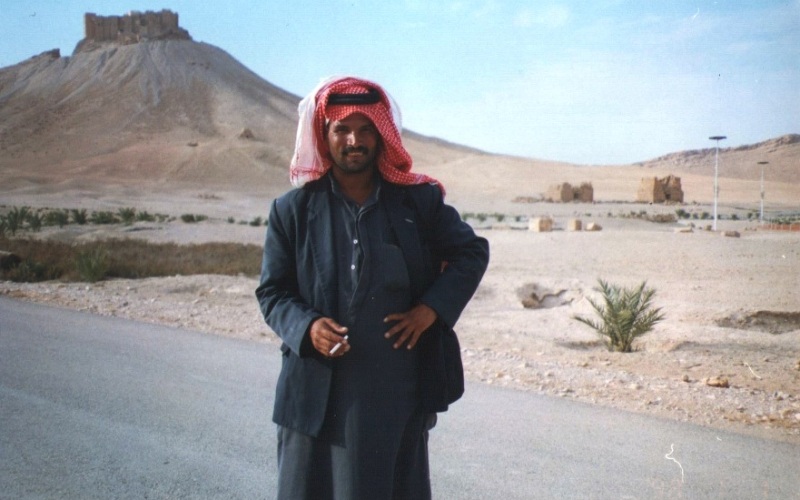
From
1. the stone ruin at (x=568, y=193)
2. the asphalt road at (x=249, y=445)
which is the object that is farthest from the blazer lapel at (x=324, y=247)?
the stone ruin at (x=568, y=193)

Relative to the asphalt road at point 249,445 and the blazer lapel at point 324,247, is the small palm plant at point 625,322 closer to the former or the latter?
the asphalt road at point 249,445

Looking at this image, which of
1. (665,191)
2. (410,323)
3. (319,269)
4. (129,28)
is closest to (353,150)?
(319,269)

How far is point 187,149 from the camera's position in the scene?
84.4 m

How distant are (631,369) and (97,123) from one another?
94.6m

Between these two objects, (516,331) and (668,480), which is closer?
(668,480)

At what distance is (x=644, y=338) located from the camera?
Result: 1100 centimetres

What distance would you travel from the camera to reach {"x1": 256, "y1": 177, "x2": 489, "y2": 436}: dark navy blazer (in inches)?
105

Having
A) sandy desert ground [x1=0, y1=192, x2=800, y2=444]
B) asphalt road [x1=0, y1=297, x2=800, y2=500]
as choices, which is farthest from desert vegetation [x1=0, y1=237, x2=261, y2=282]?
asphalt road [x1=0, y1=297, x2=800, y2=500]

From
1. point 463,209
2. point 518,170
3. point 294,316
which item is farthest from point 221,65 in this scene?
point 294,316

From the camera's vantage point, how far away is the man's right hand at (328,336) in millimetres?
2551

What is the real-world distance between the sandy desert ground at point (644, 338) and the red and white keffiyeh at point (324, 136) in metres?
A: 4.08

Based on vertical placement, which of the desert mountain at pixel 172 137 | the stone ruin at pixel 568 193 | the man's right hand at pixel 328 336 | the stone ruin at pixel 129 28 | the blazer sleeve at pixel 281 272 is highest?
the stone ruin at pixel 129 28

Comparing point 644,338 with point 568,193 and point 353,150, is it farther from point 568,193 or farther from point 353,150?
point 568,193

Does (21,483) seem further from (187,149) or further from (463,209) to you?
(187,149)
